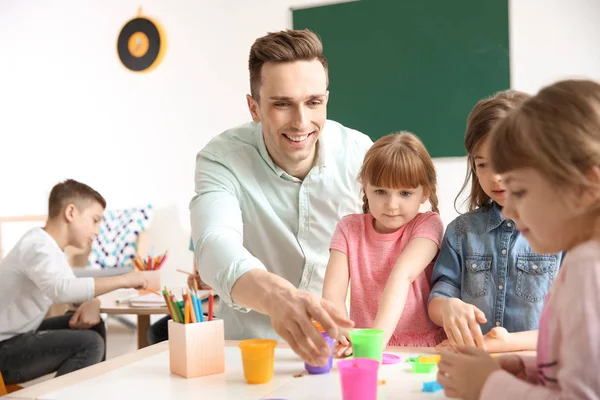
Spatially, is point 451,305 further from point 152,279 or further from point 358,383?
point 152,279

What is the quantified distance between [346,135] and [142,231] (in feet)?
11.2

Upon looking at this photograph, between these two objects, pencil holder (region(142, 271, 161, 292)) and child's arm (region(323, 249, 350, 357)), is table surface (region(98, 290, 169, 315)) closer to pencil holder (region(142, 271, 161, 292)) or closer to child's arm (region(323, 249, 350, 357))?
pencil holder (region(142, 271, 161, 292))

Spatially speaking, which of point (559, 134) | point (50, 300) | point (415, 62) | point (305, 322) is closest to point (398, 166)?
point (305, 322)

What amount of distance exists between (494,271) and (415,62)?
A: 122 inches

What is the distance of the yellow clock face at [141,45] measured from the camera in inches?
212

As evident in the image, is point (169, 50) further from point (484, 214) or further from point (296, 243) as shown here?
point (484, 214)

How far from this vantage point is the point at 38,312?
2809mm

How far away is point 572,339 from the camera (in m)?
0.73

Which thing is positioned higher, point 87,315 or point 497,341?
point 497,341

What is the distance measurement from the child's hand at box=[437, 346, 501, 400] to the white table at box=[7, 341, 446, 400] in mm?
100

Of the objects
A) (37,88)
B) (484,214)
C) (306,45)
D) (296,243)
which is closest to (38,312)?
(296,243)

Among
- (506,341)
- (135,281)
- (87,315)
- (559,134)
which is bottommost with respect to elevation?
(87,315)

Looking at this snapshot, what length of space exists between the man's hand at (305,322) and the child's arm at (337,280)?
0.53 meters

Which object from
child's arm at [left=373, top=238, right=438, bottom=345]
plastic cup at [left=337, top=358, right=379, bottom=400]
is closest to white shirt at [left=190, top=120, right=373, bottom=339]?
child's arm at [left=373, top=238, right=438, bottom=345]
